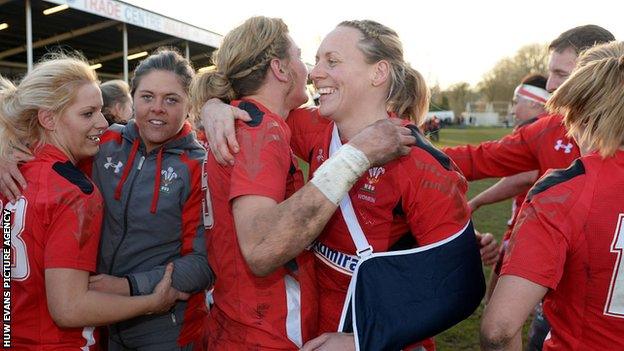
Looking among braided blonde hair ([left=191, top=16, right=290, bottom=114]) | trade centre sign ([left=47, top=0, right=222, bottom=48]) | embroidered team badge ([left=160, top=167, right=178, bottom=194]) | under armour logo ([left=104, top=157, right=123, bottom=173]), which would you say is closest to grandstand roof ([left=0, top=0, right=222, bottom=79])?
trade centre sign ([left=47, top=0, right=222, bottom=48])

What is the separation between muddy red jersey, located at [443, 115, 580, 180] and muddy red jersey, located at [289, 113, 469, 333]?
144cm

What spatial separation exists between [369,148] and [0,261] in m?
1.64

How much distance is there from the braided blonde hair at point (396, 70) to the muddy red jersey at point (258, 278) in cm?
52

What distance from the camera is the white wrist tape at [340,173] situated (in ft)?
5.87

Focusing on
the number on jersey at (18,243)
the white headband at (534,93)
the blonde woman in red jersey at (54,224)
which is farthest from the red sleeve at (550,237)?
the white headband at (534,93)

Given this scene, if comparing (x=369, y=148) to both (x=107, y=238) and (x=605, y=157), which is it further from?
(x=107, y=238)

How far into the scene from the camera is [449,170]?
6.48 feet

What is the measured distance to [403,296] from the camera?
1857 mm

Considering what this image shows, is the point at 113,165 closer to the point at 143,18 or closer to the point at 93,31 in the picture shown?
the point at 143,18

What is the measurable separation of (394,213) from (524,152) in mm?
1813

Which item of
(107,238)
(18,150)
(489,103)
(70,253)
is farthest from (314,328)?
(489,103)

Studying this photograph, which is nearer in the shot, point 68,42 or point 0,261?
point 0,261

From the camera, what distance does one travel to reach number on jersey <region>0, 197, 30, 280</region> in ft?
6.89

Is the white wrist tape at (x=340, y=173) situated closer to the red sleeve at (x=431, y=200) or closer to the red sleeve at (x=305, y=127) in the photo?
A: the red sleeve at (x=431, y=200)
